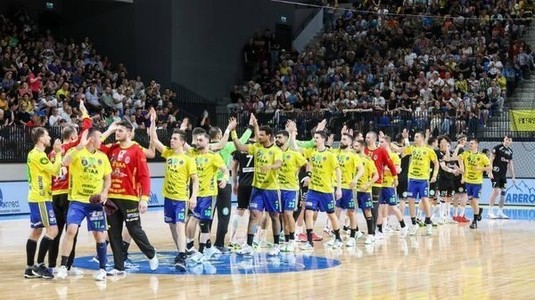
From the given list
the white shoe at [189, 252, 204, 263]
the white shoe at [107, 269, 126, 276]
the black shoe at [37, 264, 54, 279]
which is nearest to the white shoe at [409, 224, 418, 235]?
the white shoe at [189, 252, 204, 263]

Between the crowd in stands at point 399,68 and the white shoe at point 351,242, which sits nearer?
the white shoe at point 351,242

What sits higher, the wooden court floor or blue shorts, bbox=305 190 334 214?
blue shorts, bbox=305 190 334 214

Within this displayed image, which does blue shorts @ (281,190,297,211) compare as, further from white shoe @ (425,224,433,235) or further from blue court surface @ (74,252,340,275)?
white shoe @ (425,224,433,235)

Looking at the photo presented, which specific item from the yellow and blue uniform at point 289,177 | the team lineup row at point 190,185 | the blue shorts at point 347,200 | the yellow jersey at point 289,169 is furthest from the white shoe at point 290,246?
the blue shorts at point 347,200

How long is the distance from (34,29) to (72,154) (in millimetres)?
21913

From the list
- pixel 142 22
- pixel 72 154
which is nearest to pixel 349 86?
pixel 142 22

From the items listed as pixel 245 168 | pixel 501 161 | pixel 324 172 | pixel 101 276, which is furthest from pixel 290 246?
pixel 501 161

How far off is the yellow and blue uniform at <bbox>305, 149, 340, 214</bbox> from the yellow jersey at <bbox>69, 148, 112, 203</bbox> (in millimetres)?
5111

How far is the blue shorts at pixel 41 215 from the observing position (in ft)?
42.7

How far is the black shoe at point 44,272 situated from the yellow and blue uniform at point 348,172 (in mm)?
6647

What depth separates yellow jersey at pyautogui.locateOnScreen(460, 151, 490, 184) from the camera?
22922 millimetres

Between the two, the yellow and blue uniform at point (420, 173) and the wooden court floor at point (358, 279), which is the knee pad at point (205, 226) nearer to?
the wooden court floor at point (358, 279)

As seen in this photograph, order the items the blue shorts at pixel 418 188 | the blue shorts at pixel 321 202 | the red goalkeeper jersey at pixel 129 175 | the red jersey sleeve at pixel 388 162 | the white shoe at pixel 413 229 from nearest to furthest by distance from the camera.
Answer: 1. the red goalkeeper jersey at pixel 129 175
2. the blue shorts at pixel 321 202
3. the red jersey sleeve at pixel 388 162
4. the white shoe at pixel 413 229
5. the blue shorts at pixel 418 188

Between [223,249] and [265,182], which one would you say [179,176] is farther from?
[223,249]
